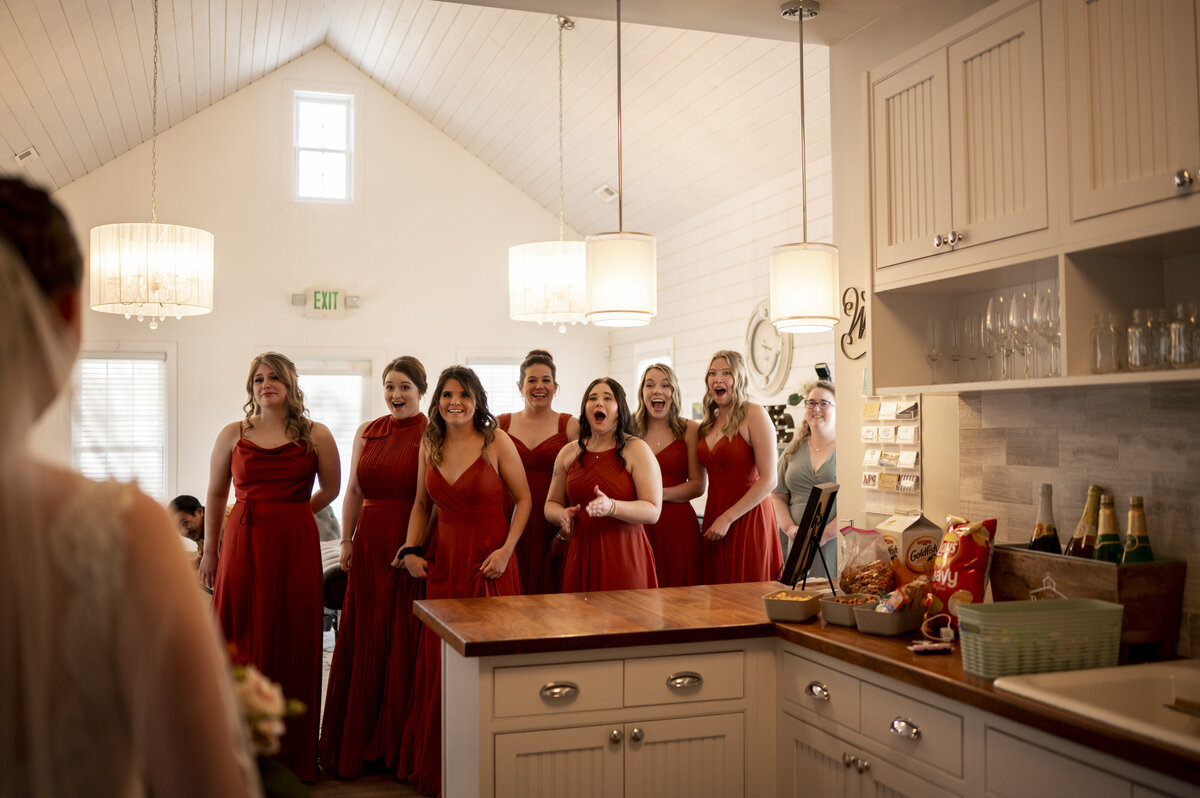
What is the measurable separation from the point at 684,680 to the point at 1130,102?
168cm

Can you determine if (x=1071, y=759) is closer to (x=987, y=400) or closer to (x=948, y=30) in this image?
(x=987, y=400)

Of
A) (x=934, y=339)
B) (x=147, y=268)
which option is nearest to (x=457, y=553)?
(x=934, y=339)

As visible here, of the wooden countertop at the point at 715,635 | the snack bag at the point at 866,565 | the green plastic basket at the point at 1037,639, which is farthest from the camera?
the snack bag at the point at 866,565

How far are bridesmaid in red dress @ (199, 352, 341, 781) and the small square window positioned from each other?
5282mm

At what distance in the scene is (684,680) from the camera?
2600 mm

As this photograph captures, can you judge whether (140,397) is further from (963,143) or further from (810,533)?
(963,143)

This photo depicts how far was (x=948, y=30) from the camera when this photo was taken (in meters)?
2.66

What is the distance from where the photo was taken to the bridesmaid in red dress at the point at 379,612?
4.03 m

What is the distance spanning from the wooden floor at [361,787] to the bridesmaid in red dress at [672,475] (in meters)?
1.33

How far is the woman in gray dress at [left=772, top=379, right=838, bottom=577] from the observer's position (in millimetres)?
5023

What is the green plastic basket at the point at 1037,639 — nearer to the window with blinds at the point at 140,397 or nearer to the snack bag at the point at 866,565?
the snack bag at the point at 866,565

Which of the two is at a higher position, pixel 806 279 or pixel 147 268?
pixel 147 268

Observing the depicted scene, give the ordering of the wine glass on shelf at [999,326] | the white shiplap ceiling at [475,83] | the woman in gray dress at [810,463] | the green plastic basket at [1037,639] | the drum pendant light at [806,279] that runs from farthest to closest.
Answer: the white shiplap ceiling at [475,83], the woman in gray dress at [810,463], the drum pendant light at [806,279], the wine glass on shelf at [999,326], the green plastic basket at [1037,639]

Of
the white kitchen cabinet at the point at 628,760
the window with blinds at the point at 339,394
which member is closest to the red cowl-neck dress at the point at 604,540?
the white kitchen cabinet at the point at 628,760
